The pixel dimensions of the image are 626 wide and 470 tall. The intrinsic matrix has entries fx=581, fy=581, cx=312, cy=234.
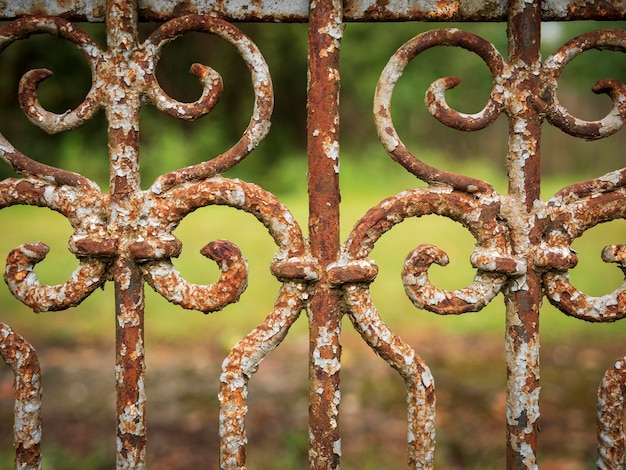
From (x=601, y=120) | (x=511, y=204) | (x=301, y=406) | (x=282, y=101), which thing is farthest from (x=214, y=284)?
(x=282, y=101)

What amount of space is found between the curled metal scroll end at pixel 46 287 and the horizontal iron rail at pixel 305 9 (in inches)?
15.9

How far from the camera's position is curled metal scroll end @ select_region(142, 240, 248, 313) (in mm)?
949

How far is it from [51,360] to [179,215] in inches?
88.5

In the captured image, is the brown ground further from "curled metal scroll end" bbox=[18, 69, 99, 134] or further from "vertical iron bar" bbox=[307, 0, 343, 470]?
"curled metal scroll end" bbox=[18, 69, 99, 134]

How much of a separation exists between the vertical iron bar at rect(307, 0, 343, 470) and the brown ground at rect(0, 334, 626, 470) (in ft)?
3.82

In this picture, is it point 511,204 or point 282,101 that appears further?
point 282,101

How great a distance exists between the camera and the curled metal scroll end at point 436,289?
0.96 meters

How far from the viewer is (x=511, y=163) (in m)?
0.98

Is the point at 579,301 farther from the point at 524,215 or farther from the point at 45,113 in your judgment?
the point at 45,113

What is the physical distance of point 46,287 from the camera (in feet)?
3.19

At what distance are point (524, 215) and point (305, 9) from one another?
0.50 meters

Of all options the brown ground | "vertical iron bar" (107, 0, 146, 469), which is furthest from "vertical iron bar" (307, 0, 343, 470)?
the brown ground

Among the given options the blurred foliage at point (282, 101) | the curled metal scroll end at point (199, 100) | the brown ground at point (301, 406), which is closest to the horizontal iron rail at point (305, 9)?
the curled metal scroll end at point (199, 100)

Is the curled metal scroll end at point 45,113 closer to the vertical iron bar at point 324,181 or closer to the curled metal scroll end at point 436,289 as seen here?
the vertical iron bar at point 324,181
